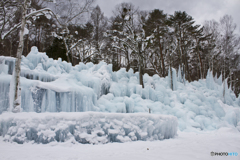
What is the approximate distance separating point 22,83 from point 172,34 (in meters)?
13.3

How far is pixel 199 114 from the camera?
1019 cm

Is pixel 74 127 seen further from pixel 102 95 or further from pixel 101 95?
pixel 101 95

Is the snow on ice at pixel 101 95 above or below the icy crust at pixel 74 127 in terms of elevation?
above

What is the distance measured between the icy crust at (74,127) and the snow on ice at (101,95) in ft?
8.46

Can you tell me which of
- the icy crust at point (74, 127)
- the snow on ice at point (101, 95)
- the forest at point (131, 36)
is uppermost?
the forest at point (131, 36)

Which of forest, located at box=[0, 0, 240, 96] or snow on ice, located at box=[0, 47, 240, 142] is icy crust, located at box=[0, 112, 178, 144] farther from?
forest, located at box=[0, 0, 240, 96]

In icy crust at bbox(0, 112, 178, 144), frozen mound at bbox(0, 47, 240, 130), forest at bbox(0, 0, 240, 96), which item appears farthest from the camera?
forest at bbox(0, 0, 240, 96)

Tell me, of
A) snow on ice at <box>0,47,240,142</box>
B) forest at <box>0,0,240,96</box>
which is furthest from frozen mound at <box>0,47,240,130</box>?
forest at <box>0,0,240,96</box>

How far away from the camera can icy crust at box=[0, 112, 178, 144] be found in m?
4.10

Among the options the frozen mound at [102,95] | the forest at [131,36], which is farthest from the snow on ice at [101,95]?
the forest at [131,36]

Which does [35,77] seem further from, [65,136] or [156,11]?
[156,11]

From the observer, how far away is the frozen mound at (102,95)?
6.96 meters

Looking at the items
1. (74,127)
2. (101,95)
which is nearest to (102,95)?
(101,95)

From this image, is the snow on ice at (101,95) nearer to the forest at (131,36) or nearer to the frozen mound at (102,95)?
the frozen mound at (102,95)
